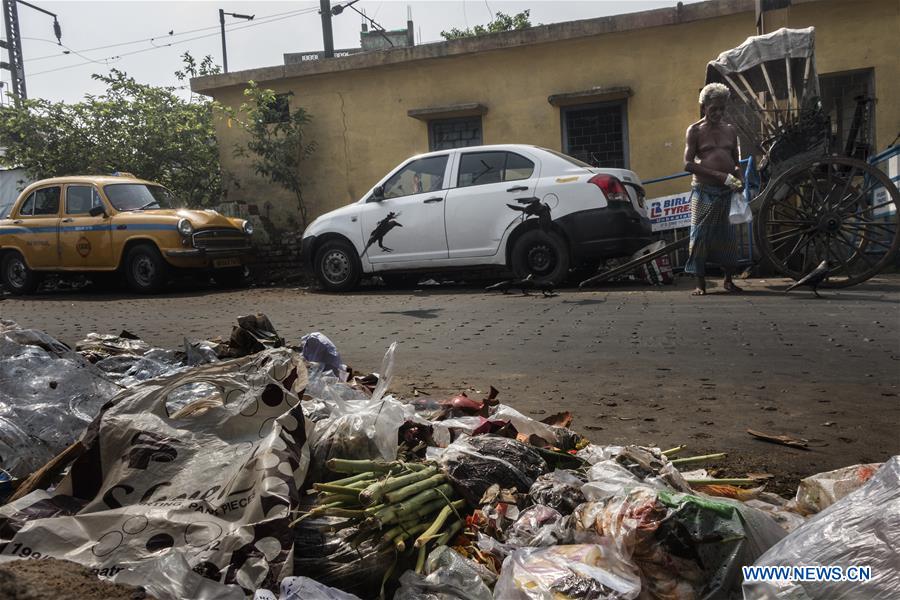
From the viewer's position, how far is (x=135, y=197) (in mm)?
12969

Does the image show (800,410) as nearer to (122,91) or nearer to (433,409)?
(433,409)

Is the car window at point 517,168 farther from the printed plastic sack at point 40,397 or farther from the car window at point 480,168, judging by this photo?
the printed plastic sack at point 40,397

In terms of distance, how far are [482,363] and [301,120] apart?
11.1m

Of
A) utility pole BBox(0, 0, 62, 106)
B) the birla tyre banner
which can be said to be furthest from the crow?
utility pole BBox(0, 0, 62, 106)

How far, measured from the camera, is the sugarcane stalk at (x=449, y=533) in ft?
7.43

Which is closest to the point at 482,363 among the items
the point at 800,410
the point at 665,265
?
the point at 800,410

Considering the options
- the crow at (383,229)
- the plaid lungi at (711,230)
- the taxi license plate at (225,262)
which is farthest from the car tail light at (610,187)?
the taxi license plate at (225,262)

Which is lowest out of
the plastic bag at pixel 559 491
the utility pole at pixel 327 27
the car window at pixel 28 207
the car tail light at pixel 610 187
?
the plastic bag at pixel 559 491

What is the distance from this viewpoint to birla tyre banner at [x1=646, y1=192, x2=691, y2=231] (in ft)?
35.0

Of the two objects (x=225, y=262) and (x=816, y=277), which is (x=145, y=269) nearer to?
(x=225, y=262)

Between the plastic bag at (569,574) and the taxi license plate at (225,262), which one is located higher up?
the taxi license plate at (225,262)

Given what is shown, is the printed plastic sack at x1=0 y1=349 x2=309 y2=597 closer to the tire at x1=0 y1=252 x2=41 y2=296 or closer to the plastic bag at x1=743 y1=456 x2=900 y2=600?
the plastic bag at x1=743 y1=456 x2=900 y2=600

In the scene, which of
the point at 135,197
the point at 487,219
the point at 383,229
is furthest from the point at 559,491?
the point at 135,197

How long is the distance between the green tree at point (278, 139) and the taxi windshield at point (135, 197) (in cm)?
235
